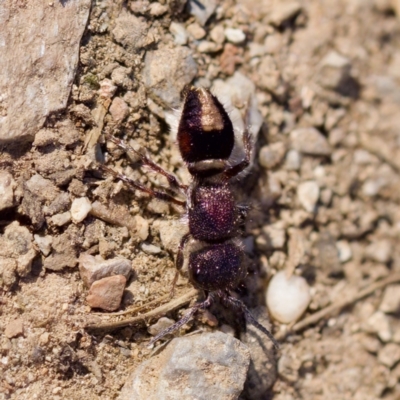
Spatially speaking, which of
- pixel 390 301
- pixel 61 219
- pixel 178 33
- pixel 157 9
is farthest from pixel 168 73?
pixel 390 301

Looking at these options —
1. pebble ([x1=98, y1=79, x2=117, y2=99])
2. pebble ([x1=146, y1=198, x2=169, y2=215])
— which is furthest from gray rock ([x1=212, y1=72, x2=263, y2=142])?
pebble ([x1=98, y1=79, x2=117, y2=99])

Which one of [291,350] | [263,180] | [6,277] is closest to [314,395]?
[291,350]

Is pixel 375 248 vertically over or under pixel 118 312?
under

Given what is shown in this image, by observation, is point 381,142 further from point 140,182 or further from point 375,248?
point 140,182

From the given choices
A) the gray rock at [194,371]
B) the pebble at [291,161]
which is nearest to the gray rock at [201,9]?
the pebble at [291,161]

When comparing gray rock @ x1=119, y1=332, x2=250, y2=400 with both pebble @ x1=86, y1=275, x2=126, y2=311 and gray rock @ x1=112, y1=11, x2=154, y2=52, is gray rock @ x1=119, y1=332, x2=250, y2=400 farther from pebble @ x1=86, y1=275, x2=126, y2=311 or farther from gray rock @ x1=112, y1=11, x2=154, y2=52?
gray rock @ x1=112, y1=11, x2=154, y2=52

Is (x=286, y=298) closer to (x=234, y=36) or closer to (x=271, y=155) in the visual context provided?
(x=271, y=155)
